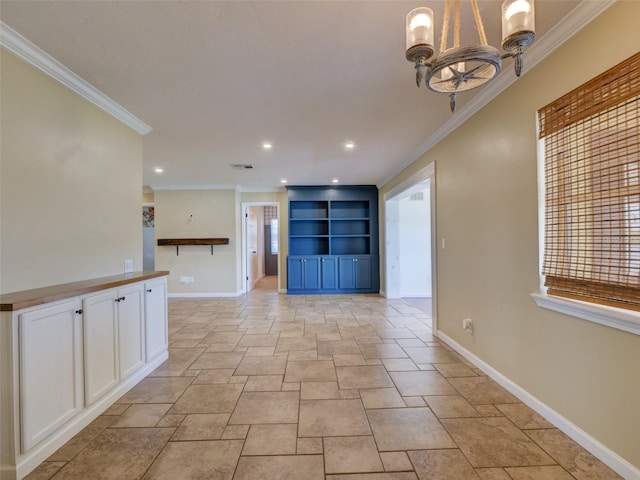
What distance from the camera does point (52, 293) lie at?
1680mm

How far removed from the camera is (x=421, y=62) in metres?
1.19

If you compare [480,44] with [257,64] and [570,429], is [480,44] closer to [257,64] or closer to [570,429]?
[257,64]

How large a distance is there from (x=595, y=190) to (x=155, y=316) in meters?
3.43

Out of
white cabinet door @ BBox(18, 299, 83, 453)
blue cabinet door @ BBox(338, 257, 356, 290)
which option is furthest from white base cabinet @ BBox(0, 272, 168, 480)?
blue cabinet door @ BBox(338, 257, 356, 290)

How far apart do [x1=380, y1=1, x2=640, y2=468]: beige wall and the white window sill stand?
5 centimetres

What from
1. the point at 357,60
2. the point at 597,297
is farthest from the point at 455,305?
the point at 357,60

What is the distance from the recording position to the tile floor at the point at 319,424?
1.51 metres

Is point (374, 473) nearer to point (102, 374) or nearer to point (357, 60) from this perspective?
point (102, 374)

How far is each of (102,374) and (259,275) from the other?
725 cm

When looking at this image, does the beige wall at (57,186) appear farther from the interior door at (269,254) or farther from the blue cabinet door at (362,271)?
the interior door at (269,254)

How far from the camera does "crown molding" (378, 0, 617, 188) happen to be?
151 cm

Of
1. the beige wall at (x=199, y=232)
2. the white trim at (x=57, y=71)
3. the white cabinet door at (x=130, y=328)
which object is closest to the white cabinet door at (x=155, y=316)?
the white cabinet door at (x=130, y=328)

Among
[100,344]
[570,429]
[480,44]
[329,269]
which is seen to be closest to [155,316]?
[100,344]

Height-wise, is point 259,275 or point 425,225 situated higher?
point 425,225
